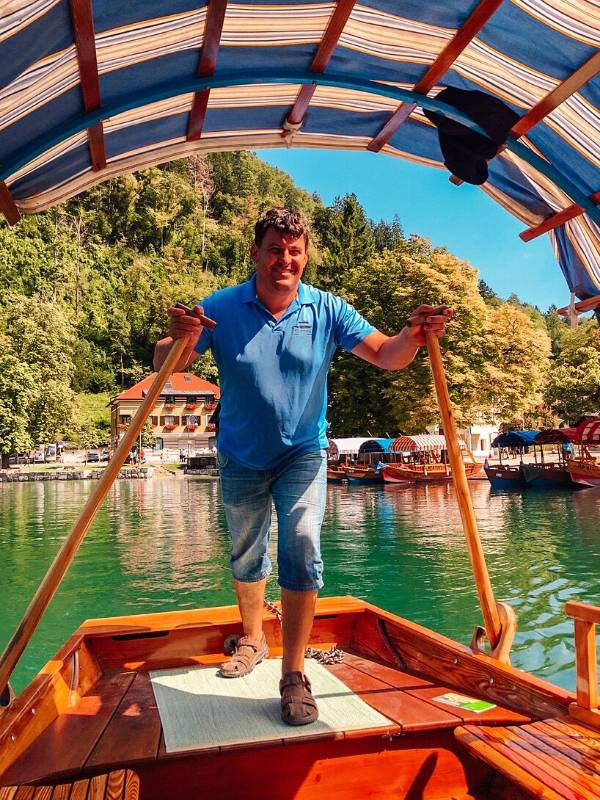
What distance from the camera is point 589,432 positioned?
30891 millimetres

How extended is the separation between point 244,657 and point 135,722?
32.0 inches

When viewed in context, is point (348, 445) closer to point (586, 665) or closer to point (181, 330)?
point (181, 330)

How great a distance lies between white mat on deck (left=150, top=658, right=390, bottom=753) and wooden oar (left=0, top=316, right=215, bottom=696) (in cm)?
65

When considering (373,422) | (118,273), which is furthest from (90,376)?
(373,422)

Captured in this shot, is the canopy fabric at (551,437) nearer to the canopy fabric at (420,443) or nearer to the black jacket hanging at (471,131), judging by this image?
the canopy fabric at (420,443)

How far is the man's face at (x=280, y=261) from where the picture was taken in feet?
10.0

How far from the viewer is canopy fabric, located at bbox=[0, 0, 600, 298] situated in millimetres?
2758

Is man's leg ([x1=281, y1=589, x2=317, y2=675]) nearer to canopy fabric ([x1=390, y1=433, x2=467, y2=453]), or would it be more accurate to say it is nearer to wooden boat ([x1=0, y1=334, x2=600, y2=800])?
wooden boat ([x1=0, y1=334, x2=600, y2=800])

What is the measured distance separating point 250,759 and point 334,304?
2.00 metres

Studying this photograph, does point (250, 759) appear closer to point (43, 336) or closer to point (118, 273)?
point (43, 336)

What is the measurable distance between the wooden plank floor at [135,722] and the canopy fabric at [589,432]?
29797 millimetres

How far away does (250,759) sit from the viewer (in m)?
2.37

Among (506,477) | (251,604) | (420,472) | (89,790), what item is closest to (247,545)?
(251,604)

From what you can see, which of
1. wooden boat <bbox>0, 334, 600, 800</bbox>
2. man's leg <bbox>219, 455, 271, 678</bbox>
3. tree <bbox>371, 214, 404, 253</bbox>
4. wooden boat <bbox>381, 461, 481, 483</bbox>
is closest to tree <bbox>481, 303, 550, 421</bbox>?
wooden boat <bbox>381, 461, 481, 483</bbox>
